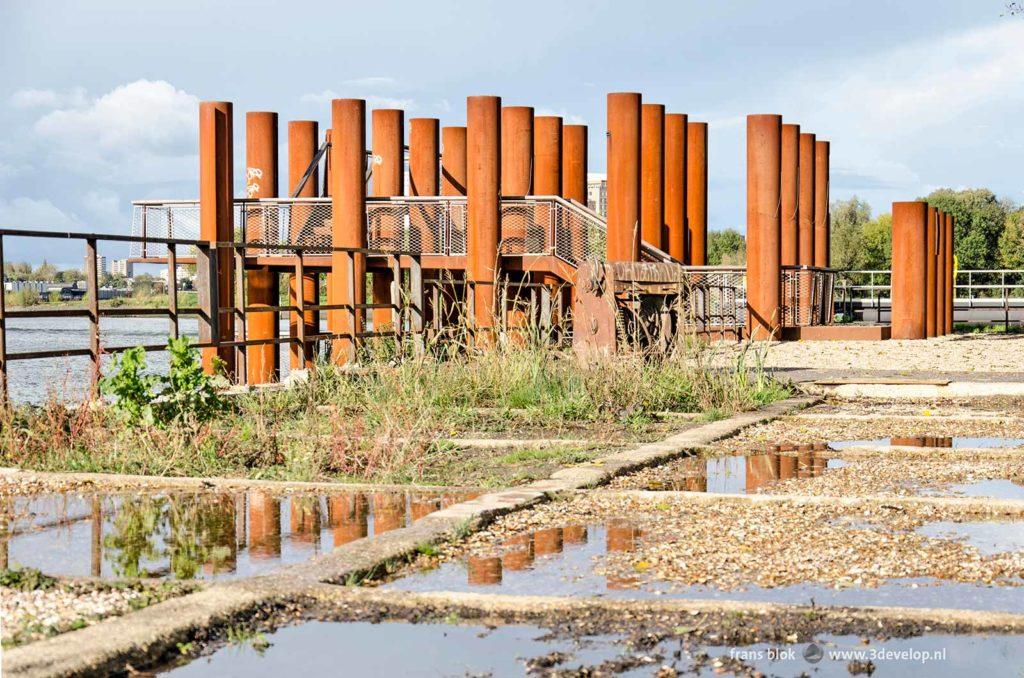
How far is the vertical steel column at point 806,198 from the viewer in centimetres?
3384

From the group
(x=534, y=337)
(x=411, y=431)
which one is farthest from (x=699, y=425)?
(x=411, y=431)

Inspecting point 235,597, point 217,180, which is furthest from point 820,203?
point 235,597

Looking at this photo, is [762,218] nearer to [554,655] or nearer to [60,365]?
[60,365]

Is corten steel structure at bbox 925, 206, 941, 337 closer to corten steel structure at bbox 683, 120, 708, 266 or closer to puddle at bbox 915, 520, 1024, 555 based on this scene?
corten steel structure at bbox 683, 120, 708, 266

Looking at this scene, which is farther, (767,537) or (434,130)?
(434,130)

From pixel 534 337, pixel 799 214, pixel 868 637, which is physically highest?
pixel 799 214

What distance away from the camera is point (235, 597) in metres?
4.57

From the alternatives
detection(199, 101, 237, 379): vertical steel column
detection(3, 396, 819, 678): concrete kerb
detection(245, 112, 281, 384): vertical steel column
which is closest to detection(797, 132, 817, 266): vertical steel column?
detection(245, 112, 281, 384): vertical steel column

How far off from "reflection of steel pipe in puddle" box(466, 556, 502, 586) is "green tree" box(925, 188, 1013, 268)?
86.8 metres

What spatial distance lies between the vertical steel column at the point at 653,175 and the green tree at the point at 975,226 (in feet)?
209

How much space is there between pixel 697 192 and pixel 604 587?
95.3ft

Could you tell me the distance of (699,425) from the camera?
10.5m

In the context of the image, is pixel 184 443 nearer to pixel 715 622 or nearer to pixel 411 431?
pixel 411 431

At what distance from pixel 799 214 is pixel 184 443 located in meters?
27.3
